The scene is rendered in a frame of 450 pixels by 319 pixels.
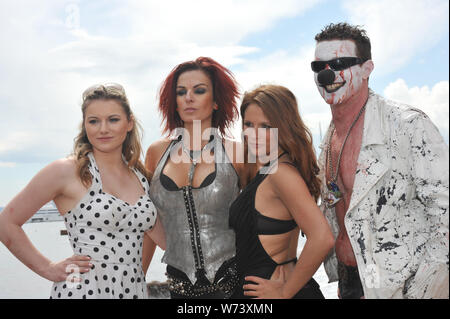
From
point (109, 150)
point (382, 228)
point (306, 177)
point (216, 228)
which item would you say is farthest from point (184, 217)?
point (382, 228)

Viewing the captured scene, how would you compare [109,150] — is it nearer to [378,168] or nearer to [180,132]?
[180,132]

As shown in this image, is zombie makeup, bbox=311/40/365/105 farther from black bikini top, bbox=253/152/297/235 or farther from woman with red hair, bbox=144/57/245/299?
black bikini top, bbox=253/152/297/235

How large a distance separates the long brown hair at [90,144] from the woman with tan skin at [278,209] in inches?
49.6

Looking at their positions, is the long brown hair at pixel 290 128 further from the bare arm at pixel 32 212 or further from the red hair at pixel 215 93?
the bare arm at pixel 32 212

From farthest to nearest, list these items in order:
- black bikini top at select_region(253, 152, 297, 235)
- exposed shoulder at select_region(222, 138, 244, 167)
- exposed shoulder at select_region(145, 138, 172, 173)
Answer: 1. exposed shoulder at select_region(145, 138, 172, 173)
2. exposed shoulder at select_region(222, 138, 244, 167)
3. black bikini top at select_region(253, 152, 297, 235)

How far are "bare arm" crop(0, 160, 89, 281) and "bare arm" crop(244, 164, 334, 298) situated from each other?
1.68m

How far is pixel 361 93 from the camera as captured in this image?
3871 mm

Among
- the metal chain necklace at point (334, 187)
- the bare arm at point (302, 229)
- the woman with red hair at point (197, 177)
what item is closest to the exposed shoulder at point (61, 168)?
the woman with red hair at point (197, 177)

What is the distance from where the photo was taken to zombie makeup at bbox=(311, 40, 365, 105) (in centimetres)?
379

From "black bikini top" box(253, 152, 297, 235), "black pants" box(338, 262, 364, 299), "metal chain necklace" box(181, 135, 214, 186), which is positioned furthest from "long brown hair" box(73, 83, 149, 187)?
"black pants" box(338, 262, 364, 299)

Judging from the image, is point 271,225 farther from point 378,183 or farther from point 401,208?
point 401,208

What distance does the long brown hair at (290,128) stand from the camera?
3240mm

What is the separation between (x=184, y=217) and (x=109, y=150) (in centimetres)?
98

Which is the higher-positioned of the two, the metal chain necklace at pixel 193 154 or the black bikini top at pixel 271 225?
the metal chain necklace at pixel 193 154
